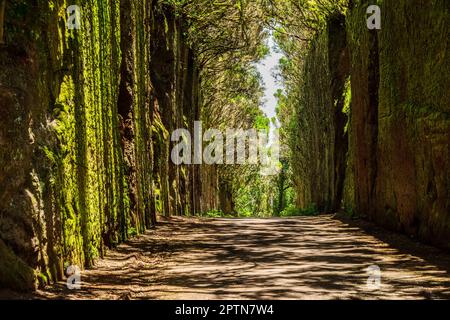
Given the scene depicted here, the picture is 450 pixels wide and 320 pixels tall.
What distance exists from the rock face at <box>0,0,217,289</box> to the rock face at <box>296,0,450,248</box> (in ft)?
18.2

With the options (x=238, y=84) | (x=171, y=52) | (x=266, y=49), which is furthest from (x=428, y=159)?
(x=238, y=84)

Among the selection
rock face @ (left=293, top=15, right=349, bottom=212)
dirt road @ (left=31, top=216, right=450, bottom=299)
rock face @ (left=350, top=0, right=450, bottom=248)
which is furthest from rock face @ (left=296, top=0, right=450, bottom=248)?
rock face @ (left=293, top=15, right=349, bottom=212)

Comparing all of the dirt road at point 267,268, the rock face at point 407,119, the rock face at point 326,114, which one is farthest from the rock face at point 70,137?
the rock face at point 326,114

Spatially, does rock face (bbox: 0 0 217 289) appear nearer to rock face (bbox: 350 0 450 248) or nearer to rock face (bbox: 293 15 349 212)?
rock face (bbox: 350 0 450 248)

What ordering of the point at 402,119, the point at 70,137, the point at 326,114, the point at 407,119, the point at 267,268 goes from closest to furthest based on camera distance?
1. the point at 70,137
2. the point at 267,268
3. the point at 407,119
4. the point at 402,119
5. the point at 326,114

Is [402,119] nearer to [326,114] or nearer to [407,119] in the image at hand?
[407,119]

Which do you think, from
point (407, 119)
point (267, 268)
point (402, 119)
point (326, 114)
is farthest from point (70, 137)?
point (326, 114)

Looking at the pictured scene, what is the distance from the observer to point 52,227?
8703 mm

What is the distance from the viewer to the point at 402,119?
44.9ft

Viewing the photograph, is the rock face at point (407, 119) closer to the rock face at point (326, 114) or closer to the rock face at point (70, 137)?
the rock face at point (70, 137)

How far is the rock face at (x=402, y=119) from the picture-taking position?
11.2 metres

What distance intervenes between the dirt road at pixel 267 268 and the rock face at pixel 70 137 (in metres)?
0.52

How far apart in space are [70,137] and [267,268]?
3389 millimetres
